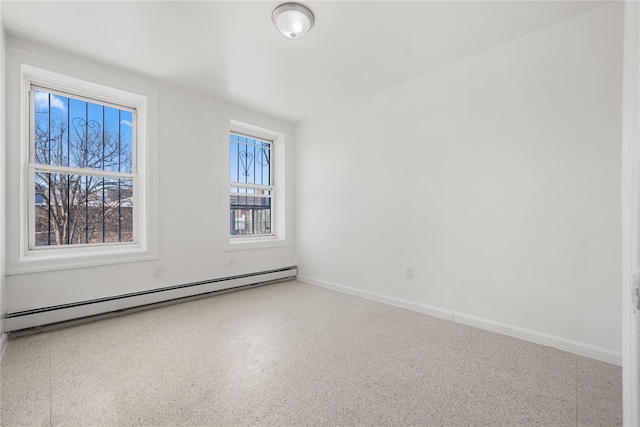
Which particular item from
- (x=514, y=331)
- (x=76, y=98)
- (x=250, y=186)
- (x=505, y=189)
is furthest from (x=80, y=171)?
(x=514, y=331)

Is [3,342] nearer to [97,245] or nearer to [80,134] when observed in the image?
[97,245]

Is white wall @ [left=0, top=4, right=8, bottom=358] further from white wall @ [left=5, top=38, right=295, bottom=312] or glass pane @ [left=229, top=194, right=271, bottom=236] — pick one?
glass pane @ [left=229, top=194, right=271, bottom=236]

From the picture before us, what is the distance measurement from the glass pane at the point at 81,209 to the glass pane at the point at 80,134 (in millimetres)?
160

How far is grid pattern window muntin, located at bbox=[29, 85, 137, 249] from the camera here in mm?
2682

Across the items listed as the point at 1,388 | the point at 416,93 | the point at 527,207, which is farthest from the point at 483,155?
the point at 1,388

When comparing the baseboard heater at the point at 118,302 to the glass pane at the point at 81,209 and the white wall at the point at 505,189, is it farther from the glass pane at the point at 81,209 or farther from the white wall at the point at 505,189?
the white wall at the point at 505,189

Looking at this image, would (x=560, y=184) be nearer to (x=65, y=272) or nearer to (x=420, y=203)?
(x=420, y=203)

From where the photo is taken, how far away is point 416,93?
311cm

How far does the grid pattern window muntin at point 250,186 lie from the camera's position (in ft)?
13.5

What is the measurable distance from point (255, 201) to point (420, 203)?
7.92 ft

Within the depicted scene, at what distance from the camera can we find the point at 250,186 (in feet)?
14.0

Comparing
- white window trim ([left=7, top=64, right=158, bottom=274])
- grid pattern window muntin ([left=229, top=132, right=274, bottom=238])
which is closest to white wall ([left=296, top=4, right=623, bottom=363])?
grid pattern window muntin ([left=229, top=132, right=274, bottom=238])

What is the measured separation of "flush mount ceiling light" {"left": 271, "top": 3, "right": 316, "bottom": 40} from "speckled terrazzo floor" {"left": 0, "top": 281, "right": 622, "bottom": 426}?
93.8 inches

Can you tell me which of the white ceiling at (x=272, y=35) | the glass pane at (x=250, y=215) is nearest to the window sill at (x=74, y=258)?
the glass pane at (x=250, y=215)
